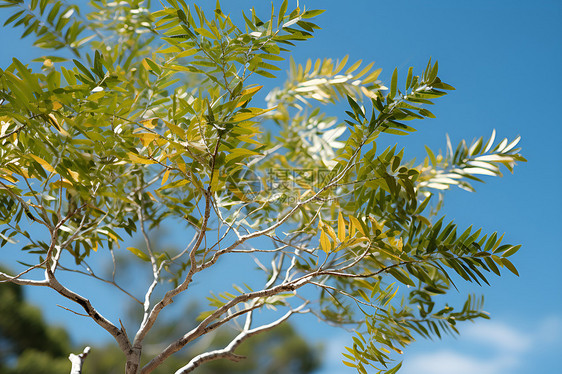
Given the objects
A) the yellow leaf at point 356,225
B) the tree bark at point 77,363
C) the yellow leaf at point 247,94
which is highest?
the yellow leaf at point 247,94

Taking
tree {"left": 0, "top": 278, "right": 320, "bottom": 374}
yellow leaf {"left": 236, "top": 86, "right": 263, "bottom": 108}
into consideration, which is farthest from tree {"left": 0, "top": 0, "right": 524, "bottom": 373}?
tree {"left": 0, "top": 278, "right": 320, "bottom": 374}

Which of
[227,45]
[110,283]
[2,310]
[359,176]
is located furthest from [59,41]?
[2,310]

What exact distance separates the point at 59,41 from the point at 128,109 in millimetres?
704

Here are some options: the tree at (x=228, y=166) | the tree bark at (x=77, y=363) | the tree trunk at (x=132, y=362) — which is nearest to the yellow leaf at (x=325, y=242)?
the tree at (x=228, y=166)

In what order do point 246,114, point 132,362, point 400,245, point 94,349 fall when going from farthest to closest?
1. point 94,349
2. point 132,362
3. point 400,245
4. point 246,114

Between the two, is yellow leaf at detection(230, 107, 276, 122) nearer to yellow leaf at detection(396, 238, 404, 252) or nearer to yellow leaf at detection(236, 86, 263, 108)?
yellow leaf at detection(236, 86, 263, 108)

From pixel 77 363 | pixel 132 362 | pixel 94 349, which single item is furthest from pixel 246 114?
pixel 94 349

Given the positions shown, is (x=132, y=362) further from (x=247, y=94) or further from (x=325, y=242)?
(x=247, y=94)

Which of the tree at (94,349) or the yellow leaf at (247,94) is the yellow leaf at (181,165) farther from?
the tree at (94,349)

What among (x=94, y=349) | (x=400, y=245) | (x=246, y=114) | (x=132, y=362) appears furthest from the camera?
(x=94, y=349)

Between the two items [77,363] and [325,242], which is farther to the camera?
[77,363]

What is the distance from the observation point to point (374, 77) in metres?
1.12

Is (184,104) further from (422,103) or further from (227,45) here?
(422,103)

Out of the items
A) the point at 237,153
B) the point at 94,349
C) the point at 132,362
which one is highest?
the point at 94,349
